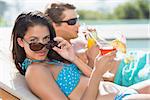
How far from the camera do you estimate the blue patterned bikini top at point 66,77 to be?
315 centimetres

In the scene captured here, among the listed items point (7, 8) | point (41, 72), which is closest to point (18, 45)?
point (41, 72)

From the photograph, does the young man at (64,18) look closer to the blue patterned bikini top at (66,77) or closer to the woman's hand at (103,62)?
the blue patterned bikini top at (66,77)

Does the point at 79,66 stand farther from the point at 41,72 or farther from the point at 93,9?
the point at 93,9

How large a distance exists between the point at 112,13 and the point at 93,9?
3.43 feet

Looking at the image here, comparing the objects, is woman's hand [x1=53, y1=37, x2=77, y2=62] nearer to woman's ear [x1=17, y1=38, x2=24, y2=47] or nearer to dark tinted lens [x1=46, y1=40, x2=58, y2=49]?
dark tinted lens [x1=46, y1=40, x2=58, y2=49]

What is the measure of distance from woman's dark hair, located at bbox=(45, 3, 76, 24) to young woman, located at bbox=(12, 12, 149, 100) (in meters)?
0.51

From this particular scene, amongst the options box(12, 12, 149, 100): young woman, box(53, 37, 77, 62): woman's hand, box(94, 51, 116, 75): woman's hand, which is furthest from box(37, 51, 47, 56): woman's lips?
box(94, 51, 116, 75): woman's hand

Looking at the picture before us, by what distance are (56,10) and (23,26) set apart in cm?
68

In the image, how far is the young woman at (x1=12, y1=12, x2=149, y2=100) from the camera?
2.95 meters

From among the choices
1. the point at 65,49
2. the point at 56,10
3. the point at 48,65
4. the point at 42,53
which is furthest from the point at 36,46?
the point at 56,10

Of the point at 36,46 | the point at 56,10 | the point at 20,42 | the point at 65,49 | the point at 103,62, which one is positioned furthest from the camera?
the point at 56,10

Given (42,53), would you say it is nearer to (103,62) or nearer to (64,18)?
(103,62)

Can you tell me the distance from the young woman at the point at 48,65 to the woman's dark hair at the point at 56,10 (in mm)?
505

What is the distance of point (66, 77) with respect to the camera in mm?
3186
